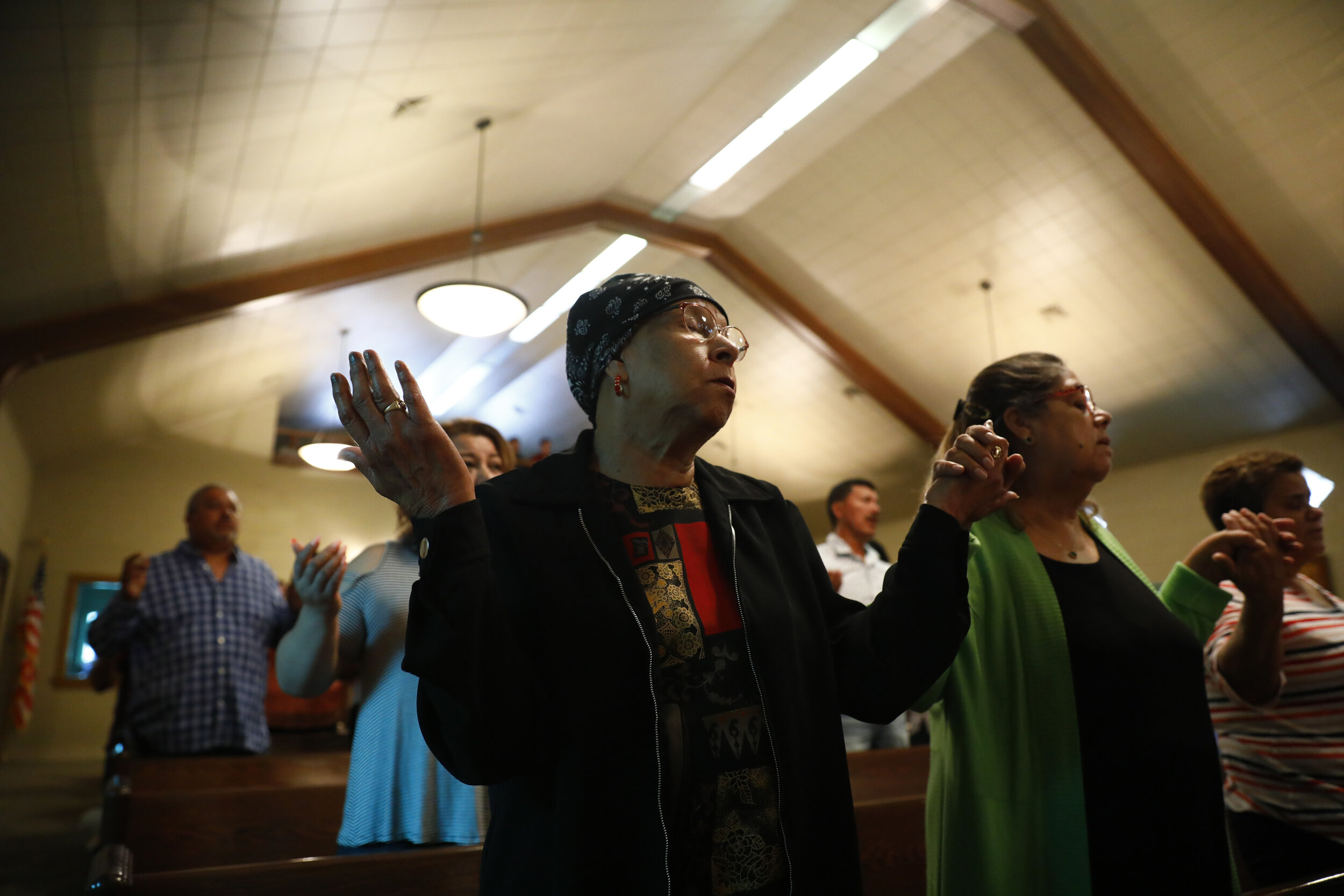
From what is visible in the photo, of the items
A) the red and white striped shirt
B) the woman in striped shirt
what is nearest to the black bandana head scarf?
the woman in striped shirt

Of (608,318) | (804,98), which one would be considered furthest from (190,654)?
(804,98)

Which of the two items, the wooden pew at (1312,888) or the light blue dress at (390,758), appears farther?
the light blue dress at (390,758)

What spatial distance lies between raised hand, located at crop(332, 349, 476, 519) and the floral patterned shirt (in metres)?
0.23

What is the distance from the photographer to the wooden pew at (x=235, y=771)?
244 centimetres

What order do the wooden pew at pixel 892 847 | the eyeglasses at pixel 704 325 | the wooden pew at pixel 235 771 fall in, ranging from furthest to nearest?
the wooden pew at pixel 235 771
the wooden pew at pixel 892 847
the eyeglasses at pixel 704 325

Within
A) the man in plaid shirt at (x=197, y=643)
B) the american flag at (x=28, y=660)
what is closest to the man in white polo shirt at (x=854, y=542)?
the man in plaid shirt at (x=197, y=643)

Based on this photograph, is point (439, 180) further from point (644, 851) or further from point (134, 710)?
point (644, 851)

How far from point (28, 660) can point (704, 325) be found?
34.9ft

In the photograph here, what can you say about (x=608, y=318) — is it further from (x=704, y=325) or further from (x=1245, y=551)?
(x=1245, y=551)

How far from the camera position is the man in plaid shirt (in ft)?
9.47

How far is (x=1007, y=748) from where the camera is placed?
117cm

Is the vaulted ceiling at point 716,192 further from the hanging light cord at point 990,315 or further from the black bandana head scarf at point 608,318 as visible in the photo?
the black bandana head scarf at point 608,318

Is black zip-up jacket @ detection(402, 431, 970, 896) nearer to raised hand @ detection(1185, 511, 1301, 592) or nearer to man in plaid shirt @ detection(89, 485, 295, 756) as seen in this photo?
raised hand @ detection(1185, 511, 1301, 592)

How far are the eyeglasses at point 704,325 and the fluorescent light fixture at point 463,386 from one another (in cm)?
851
